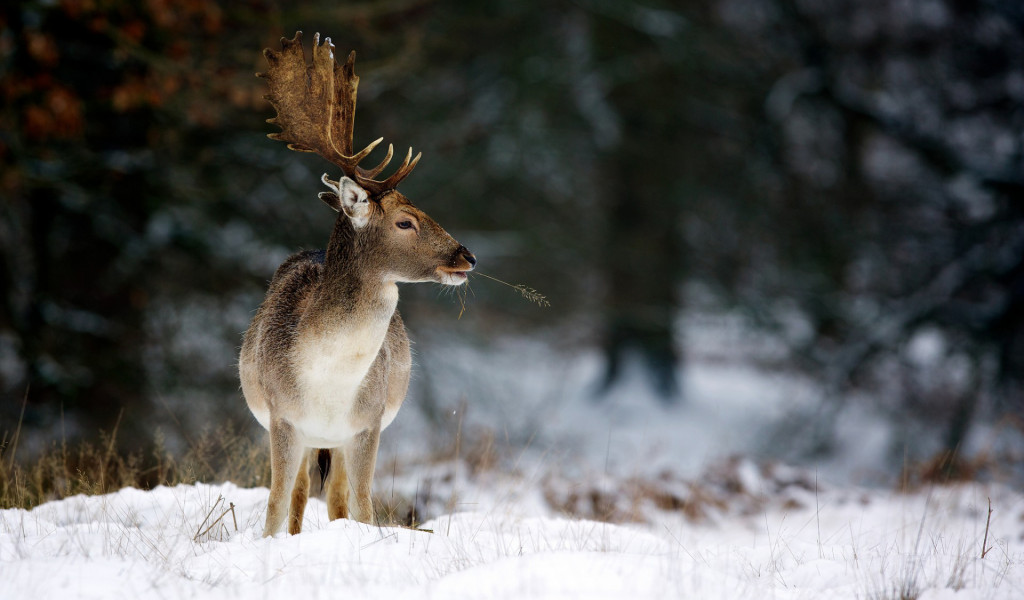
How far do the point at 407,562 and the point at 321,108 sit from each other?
6.29 ft

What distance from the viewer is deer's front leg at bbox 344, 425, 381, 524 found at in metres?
3.94

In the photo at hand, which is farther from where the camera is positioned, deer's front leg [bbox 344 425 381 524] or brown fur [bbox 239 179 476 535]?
deer's front leg [bbox 344 425 381 524]

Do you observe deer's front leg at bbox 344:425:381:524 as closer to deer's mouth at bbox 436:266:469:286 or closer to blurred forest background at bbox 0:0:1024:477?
deer's mouth at bbox 436:266:469:286

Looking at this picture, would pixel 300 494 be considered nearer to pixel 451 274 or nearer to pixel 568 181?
pixel 451 274

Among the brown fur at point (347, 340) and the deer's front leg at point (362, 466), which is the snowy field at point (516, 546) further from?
the brown fur at point (347, 340)

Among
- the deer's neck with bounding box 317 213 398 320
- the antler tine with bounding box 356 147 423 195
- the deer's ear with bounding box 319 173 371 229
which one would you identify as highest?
the antler tine with bounding box 356 147 423 195

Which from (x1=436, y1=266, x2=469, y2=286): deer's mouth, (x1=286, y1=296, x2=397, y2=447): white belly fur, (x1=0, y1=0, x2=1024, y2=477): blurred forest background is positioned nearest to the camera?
(x1=436, y1=266, x2=469, y2=286): deer's mouth

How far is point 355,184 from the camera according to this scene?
3.68 meters

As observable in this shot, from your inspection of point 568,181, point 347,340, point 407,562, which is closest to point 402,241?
point 347,340

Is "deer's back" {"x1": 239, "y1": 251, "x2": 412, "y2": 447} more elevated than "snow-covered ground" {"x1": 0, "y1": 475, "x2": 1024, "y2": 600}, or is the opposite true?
"deer's back" {"x1": 239, "y1": 251, "x2": 412, "y2": 447}

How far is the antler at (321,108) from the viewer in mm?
3697

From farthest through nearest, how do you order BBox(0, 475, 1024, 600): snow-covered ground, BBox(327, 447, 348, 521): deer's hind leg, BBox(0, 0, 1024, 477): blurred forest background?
BBox(0, 0, 1024, 477): blurred forest background < BBox(327, 447, 348, 521): deer's hind leg < BBox(0, 475, 1024, 600): snow-covered ground

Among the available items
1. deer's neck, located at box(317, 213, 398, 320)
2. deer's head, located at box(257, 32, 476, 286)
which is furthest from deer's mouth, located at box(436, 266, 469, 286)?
deer's neck, located at box(317, 213, 398, 320)

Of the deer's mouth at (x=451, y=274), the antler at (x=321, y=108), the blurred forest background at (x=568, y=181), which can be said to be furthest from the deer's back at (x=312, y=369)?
the blurred forest background at (x=568, y=181)
